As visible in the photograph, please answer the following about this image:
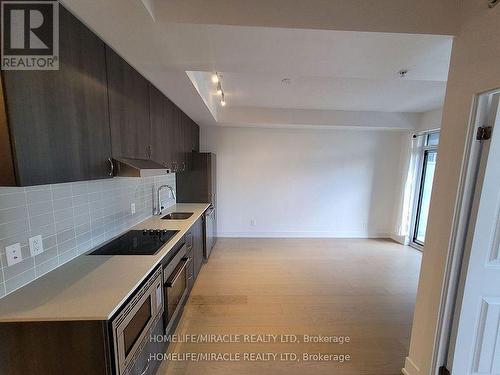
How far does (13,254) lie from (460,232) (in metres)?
2.65

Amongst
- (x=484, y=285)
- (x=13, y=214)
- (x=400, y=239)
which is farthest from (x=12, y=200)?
(x=400, y=239)

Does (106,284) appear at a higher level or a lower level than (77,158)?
lower

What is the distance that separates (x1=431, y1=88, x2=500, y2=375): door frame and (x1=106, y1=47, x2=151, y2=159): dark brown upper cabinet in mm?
2329

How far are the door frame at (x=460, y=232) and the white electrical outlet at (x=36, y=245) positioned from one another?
103 inches

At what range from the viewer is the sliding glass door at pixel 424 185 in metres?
4.30

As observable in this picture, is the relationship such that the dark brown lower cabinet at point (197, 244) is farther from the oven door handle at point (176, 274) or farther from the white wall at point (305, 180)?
the white wall at point (305, 180)

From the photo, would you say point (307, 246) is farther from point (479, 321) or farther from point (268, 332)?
point (479, 321)

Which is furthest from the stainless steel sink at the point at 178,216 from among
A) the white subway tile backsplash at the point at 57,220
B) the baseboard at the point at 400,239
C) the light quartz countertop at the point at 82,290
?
the baseboard at the point at 400,239

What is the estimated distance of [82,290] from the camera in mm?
1223

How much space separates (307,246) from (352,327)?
2245mm

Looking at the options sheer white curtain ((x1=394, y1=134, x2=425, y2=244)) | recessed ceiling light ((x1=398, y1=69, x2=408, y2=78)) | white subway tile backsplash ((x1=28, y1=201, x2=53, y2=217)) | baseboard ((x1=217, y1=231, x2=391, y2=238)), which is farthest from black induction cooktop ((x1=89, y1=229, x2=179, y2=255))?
sheer white curtain ((x1=394, y1=134, x2=425, y2=244))

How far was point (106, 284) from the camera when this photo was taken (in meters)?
1.29

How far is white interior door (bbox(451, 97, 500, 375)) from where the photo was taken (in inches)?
50.5

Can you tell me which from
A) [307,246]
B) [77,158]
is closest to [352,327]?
[307,246]
